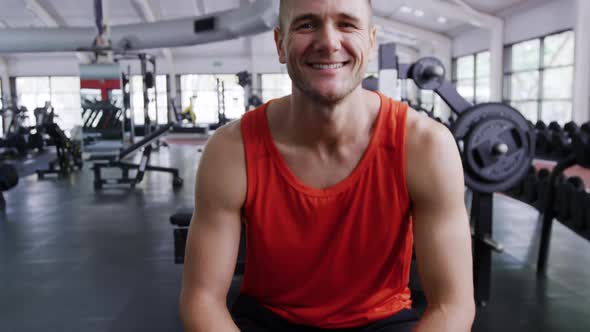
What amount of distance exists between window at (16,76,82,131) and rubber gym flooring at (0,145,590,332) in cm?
938

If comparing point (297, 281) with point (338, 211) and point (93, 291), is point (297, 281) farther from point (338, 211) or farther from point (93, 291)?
point (93, 291)

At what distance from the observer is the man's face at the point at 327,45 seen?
750 mm

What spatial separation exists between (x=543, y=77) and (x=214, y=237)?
780 centimetres

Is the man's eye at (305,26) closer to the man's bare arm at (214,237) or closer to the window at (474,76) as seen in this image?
the man's bare arm at (214,237)

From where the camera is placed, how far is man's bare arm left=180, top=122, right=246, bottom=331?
82 centimetres

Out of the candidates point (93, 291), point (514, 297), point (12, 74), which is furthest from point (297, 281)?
point (12, 74)

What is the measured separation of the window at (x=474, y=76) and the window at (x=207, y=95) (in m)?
5.11

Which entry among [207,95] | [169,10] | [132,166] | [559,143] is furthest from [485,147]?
[207,95]

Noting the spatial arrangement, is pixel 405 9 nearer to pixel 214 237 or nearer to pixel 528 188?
pixel 528 188

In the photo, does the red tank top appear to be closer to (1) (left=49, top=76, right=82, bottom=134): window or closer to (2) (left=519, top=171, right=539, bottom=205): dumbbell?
(2) (left=519, top=171, right=539, bottom=205): dumbbell

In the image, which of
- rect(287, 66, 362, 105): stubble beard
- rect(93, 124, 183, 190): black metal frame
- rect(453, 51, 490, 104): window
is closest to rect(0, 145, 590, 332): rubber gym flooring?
rect(93, 124, 183, 190): black metal frame

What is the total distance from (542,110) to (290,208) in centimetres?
784

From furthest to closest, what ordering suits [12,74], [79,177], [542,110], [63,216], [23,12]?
1. [12,74]
2. [23,12]
3. [542,110]
4. [79,177]
5. [63,216]

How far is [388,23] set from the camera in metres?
10.2
